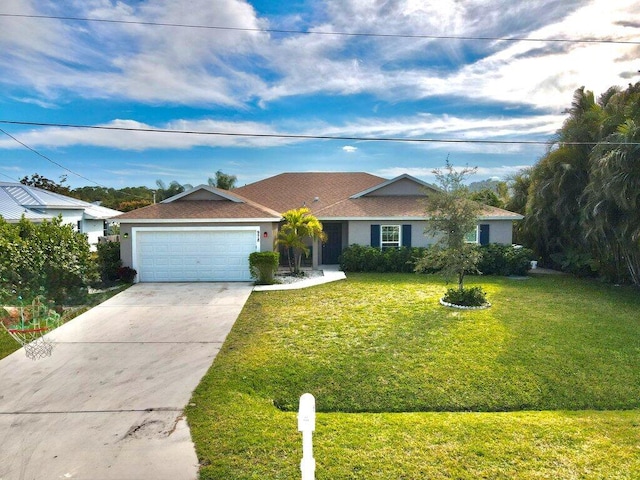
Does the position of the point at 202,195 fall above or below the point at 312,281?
above

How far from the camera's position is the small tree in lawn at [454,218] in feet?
36.0

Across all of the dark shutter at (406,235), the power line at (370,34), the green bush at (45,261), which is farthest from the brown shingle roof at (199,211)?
the power line at (370,34)

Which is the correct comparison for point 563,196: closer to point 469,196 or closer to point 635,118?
point 635,118

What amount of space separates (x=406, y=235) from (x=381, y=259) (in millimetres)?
1782

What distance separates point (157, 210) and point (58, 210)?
945 cm

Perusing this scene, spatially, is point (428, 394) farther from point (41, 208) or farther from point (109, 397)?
point (41, 208)

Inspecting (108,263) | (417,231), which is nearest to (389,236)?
(417,231)

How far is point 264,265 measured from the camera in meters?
14.8

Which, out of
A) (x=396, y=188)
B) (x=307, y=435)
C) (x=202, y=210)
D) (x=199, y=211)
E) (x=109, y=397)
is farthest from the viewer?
(x=396, y=188)

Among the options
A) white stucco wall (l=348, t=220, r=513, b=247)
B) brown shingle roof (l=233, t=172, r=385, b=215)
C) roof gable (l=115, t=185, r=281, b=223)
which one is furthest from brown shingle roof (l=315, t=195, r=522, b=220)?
roof gable (l=115, t=185, r=281, b=223)

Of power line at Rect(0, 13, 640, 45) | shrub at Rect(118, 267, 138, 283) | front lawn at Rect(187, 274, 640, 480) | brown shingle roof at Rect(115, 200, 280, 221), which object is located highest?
power line at Rect(0, 13, 640, 45)

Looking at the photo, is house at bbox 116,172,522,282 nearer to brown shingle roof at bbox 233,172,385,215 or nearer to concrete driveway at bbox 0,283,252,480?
brown shingle roof at bbox 233,172,385,215

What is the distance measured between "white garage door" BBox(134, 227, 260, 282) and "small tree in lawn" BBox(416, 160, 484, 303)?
23.8 ft

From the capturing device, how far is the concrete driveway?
4293 millimetres
